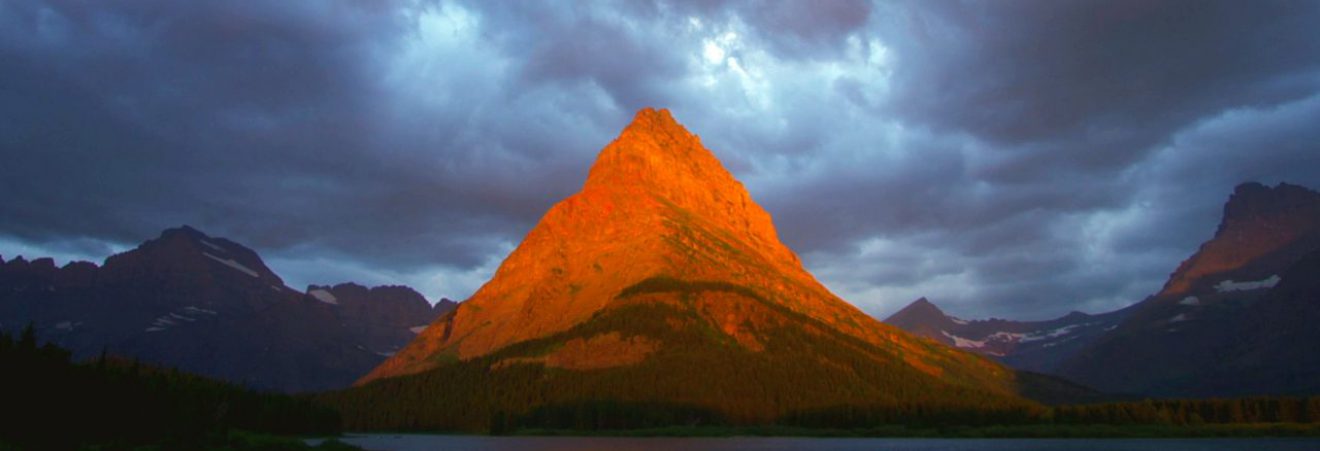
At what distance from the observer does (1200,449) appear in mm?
167875

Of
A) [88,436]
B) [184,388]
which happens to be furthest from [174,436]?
[184,388]

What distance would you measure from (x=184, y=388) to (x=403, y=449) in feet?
175

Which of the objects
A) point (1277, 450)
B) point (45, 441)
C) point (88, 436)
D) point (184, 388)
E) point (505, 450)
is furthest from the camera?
point (184, 388)

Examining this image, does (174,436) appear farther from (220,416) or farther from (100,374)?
(220,416)

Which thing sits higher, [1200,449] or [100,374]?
[100,374]

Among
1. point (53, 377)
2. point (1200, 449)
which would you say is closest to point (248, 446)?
point (53, 377)

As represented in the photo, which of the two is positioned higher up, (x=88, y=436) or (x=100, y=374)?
(x=100, y=374)

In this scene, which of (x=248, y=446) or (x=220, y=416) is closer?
(x=248, y=446)

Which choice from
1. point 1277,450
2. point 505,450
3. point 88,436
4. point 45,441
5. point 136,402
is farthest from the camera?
point 505,450

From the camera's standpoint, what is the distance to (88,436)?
116 meters

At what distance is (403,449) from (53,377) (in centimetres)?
6966

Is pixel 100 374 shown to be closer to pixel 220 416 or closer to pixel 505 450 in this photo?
pixel 220 416

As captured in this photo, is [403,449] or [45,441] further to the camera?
[403,449]

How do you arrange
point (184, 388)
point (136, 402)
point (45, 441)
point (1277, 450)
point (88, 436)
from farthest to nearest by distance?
point (184, 388), point (1277, 450), point (136, 402), point (88, 436), point (45, 441)
